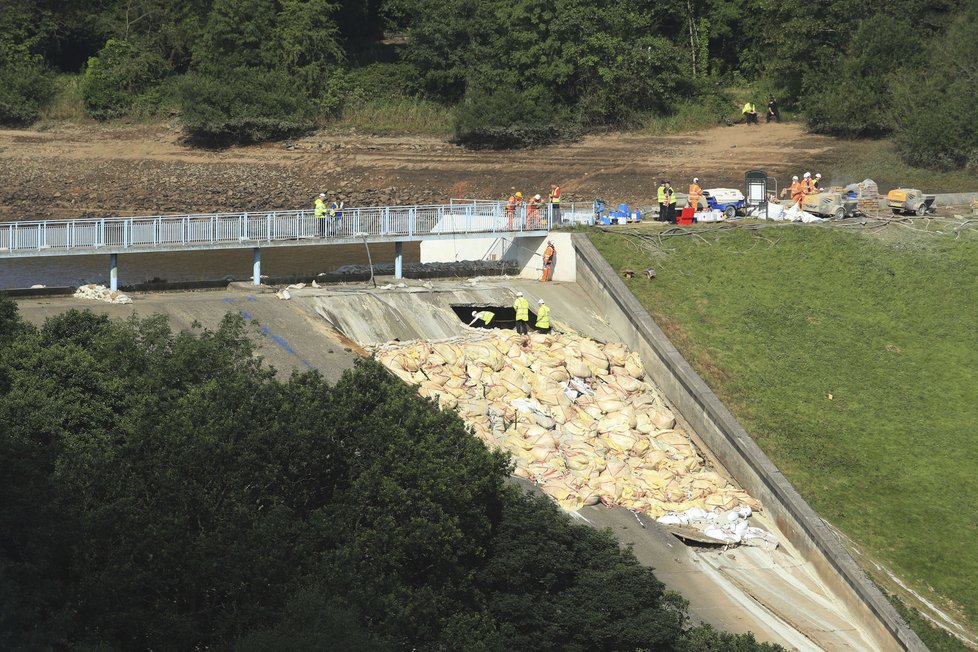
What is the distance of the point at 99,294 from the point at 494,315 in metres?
9.70

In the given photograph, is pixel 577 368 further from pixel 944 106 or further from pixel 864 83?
pixel 864 83

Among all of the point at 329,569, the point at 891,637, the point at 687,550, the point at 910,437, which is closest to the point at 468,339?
the point at 687,550

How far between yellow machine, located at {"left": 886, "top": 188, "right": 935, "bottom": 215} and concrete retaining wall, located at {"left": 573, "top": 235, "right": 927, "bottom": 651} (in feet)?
35.9

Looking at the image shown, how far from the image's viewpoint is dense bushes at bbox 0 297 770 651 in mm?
17672

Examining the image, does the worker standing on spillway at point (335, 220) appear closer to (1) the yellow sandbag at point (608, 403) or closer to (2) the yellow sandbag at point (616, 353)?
(2) the yellow sandbag at point (616, 353)

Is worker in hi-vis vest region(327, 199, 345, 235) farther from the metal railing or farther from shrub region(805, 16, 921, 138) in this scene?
shrub region(805, 16, 921, 138)

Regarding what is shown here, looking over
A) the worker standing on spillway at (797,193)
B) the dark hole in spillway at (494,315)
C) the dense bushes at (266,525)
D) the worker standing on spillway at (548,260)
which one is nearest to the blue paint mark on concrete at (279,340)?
the dense bushes at (266,525)

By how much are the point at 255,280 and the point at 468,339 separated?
5.50 metres

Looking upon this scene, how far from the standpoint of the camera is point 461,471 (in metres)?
20.7

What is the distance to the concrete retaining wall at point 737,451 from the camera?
84.0ft

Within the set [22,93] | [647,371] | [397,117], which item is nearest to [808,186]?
[647,371]

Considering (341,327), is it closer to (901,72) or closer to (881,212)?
(881,212)

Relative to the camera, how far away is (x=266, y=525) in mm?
18891

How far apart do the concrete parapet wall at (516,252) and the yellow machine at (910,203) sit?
443 inches
